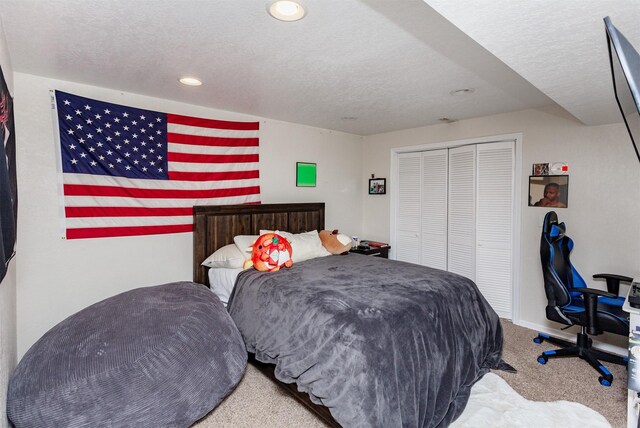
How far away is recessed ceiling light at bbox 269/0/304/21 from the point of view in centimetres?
159

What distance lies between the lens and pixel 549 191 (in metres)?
3.41

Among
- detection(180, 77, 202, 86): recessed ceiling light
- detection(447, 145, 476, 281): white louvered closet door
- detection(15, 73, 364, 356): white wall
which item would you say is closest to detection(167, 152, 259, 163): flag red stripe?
detection(15, 73, 364, 356): white wall

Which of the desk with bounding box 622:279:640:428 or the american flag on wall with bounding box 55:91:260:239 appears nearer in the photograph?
the desk with bounding box 622:279:640:428

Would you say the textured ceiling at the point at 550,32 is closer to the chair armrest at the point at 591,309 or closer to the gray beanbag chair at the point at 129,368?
the chair armrest at the point at 591,309

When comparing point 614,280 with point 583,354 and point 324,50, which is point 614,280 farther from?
point 324,50

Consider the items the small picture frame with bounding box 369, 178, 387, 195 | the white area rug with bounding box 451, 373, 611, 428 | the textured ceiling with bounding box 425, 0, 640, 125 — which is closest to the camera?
the textured ceiling with bounding box 425, 0, 640, 125

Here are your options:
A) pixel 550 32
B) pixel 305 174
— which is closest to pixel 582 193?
pixel 550 32

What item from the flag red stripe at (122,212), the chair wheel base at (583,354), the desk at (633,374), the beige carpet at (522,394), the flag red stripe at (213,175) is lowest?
the beige carpet at (522,394)

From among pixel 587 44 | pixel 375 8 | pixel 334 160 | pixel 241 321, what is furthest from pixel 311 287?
pixel 334 160

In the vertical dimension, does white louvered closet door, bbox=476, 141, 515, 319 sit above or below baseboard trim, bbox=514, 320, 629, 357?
above

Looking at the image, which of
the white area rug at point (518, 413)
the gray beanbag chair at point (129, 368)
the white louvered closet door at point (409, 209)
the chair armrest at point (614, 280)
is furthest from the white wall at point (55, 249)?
the chair armrest at point (614, 280)

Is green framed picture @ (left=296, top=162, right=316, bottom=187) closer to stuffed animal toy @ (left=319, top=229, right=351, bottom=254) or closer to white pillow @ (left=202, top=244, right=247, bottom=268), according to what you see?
stuffed animal toy @ (left=319, top=229, right=351, bottom=254)

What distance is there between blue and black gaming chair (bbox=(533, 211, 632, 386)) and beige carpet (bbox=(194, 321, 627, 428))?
87mm

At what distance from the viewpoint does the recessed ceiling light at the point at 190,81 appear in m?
2.63
